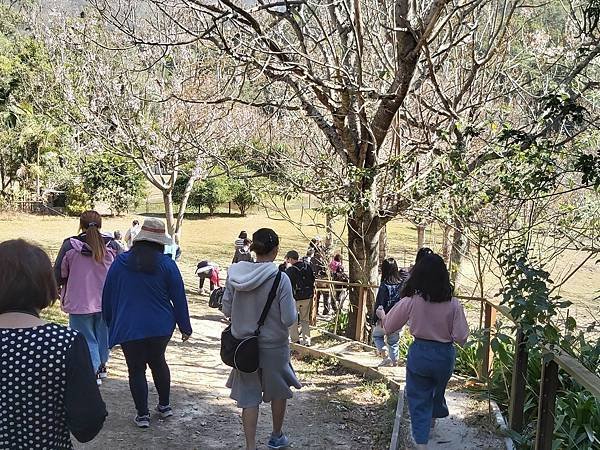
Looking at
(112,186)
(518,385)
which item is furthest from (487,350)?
(112,186)

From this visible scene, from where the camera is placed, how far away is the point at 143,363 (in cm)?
491

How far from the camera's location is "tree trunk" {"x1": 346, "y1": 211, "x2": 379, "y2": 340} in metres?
9.26

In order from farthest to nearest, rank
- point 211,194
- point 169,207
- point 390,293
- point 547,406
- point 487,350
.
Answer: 1. point 211,194
2. point 169,207
3. point 390,293
4. point 487,350
5. point 547,406

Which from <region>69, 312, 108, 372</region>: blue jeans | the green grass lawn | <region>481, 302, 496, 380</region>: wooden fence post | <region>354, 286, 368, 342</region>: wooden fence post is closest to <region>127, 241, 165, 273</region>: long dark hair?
<region>69, 312, 108, 372</region>: blue jeans

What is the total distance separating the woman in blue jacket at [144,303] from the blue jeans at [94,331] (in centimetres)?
82

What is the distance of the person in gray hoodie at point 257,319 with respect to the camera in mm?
4355

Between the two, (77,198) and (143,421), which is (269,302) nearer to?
(143,421)

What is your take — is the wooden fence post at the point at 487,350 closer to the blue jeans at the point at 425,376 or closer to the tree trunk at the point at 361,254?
the blue jeans at the point at 425,376

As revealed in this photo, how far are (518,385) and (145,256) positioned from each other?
2.66 metres

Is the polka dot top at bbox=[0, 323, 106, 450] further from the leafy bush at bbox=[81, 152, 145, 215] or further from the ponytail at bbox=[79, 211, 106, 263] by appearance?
the leafy bush at bbox=[81, 152, 145, 215]

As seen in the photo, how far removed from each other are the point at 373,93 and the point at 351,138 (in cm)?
136

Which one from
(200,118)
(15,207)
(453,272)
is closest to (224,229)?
(15,207)

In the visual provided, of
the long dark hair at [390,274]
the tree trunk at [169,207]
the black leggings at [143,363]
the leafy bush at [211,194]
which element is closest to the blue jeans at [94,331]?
the black leggings at [143,363]

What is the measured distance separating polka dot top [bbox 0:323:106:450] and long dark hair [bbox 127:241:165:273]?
2553 mm
